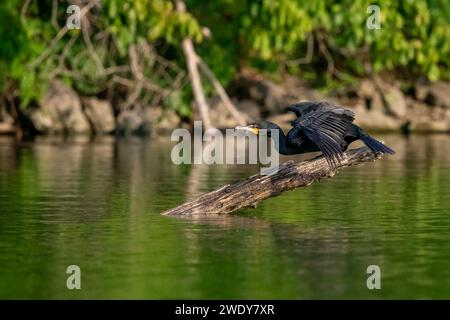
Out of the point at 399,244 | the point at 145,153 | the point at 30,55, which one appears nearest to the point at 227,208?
the point at 399,244

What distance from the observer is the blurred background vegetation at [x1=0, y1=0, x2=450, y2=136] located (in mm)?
31891

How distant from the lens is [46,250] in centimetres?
1288

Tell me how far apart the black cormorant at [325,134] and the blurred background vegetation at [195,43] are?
15.7 meters

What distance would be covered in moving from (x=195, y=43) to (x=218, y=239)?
30180 mm

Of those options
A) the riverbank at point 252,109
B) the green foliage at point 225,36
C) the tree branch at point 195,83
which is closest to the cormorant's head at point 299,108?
the green foliage at point 225,36

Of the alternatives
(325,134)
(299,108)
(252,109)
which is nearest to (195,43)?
(252,109)

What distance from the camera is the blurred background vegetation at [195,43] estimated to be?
31.9 meters

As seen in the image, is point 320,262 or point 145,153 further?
point 145,153

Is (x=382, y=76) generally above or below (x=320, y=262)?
above

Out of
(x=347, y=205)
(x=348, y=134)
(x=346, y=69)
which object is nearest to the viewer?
(x=348, y=134)

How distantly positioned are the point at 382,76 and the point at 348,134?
35.4 meters

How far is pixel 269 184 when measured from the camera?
51.1 ft

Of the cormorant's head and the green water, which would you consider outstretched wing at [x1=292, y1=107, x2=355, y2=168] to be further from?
the green water
